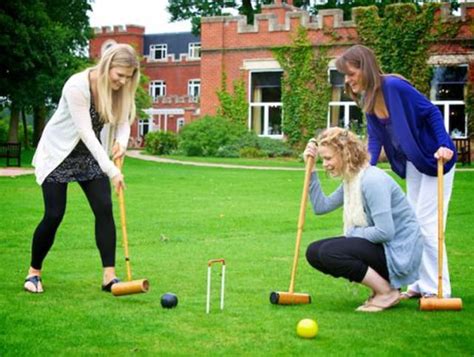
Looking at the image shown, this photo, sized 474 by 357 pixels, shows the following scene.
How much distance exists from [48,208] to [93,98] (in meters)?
0.82

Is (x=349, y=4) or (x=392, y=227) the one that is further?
(x=349, y=4)

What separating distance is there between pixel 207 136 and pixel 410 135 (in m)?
23.5

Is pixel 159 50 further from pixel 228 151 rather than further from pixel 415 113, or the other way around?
pixel 415 113

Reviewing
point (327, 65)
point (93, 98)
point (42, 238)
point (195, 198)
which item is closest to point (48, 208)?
point (42, 238)

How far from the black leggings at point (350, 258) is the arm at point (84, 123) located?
148 cm

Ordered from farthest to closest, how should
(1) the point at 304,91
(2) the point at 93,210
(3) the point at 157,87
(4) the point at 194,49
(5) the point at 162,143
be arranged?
(4) the point at 194,49 → (3) the point at 157,87 → (5) the point at 162,143 → (1) the point at 304,91 → (2) the point at 93,210

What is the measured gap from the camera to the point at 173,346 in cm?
492

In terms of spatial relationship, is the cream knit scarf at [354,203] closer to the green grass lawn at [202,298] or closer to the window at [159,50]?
the green grass lawn at [202,298]

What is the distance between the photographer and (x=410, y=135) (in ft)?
20.1

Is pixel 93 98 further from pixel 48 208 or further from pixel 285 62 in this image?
pixel 285 62

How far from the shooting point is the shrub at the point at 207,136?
29.5 m

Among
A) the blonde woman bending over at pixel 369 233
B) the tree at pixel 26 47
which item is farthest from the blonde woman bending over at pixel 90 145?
the tree at pixel 26 47

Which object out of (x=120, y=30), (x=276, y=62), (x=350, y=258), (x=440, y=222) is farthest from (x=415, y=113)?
(x=120, y=30)

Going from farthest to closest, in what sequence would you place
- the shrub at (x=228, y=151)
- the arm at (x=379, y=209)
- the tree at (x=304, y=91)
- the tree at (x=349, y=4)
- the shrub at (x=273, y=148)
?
the tree at (x=349, y=4) < the tree at (x=304, y=91) < the shrub at (x=273, y=148) < the shrub at (x=228, y=151) < the arm at (x=379, y=209)
